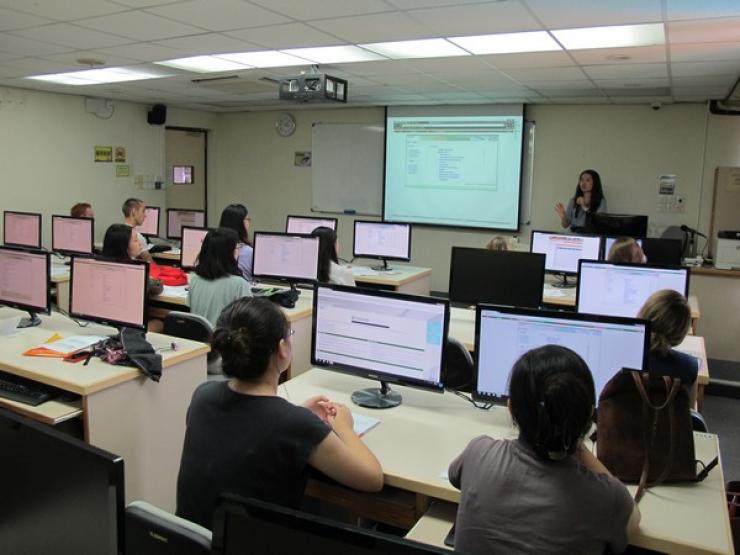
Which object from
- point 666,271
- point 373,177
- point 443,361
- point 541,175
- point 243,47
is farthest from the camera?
point 373,177

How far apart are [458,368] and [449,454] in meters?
0.69

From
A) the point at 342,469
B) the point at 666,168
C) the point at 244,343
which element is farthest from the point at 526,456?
the point at 666,168

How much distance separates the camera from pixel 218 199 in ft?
31.2

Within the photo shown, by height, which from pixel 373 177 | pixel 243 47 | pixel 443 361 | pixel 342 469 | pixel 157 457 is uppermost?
pixel 243 47

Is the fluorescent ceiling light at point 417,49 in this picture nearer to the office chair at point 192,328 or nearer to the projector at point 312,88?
the projector at point 312,88

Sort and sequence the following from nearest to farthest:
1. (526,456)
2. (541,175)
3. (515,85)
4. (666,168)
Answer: (526,456)
(515,85)
(666,168)
(541,175)

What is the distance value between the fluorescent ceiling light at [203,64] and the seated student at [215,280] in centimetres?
192

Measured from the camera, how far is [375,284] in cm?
544

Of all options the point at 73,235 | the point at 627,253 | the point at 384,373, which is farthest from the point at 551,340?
the point at 73,235

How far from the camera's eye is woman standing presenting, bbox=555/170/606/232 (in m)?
6.69

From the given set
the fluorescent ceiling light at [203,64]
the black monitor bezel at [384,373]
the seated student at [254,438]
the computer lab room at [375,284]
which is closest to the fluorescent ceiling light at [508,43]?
the computer lab room at [375,284]

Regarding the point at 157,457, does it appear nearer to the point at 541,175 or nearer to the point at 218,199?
the point at 541,175

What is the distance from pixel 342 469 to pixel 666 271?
254cm

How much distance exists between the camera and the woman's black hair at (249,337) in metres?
1.64
